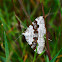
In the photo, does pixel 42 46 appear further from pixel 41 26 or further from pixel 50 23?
pixel 50 23

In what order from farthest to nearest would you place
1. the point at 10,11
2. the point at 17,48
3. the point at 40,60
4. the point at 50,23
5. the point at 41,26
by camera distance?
the point at 10,11 → the point at 50,23 → the point at 17,48 → the point at 40,60 → the point at 41,26

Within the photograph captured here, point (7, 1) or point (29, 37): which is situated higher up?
point (7, 1)

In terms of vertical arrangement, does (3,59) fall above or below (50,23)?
below

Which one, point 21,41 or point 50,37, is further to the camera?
point 21,41

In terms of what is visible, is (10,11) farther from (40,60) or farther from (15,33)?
(40,60)

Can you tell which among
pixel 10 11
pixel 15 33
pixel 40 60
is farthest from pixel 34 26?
pixel 10 11

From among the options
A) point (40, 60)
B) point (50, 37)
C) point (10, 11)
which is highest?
point (10, 11)

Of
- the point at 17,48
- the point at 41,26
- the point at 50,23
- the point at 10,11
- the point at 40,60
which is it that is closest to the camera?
the point at 41,26

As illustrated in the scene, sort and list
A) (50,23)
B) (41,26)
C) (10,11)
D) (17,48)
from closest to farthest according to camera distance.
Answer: (41,26), (17,48), (50,23), (10,11)

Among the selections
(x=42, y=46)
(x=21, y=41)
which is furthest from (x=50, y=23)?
(x=42, y=46)
